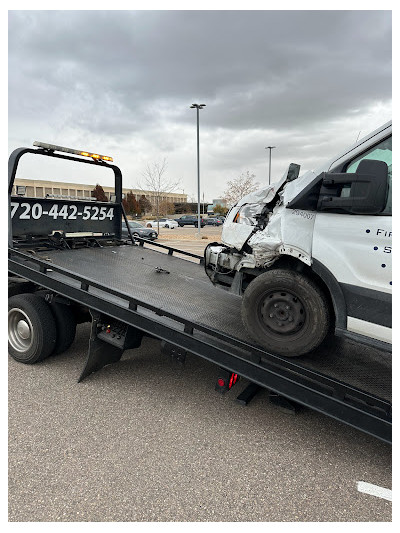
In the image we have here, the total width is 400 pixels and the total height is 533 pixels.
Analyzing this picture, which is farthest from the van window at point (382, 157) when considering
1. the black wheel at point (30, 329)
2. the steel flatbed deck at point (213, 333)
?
the black wheel at point (30, 329)

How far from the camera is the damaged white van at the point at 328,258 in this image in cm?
265

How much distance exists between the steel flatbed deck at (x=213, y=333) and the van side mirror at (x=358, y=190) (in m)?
1.23

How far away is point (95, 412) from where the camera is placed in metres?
3.37

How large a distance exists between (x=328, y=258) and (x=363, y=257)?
244 mm

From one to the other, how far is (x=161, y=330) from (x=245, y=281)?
0.91 meters

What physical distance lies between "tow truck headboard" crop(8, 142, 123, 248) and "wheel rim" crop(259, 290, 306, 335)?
3.02 m

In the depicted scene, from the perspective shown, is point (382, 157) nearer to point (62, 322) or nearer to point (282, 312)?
point (282, 312)

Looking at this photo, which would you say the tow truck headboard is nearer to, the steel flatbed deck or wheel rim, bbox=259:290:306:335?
the steel flatbed deck

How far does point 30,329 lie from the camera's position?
4109mm

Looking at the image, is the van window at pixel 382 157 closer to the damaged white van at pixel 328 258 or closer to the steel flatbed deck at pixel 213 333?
the damaged white van at pixel 328 258

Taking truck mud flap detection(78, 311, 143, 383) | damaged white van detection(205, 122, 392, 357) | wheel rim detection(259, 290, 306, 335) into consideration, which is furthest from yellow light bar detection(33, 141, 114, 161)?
wheel rim detection(259, 290, 306, 335)

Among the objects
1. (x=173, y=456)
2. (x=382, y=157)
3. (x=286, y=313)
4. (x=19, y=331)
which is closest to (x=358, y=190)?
(x=382, y=157)

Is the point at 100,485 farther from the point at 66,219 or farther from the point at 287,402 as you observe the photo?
the point at 66,219

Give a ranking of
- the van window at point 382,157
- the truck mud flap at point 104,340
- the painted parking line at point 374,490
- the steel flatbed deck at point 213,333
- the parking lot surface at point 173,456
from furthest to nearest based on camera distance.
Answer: the truck mud flap at point 104,340, the steel flatbed deck at point 213,333, the van window at point 382,157, the painted parking line at point 374,490, the parking lot surface at point 173,456
